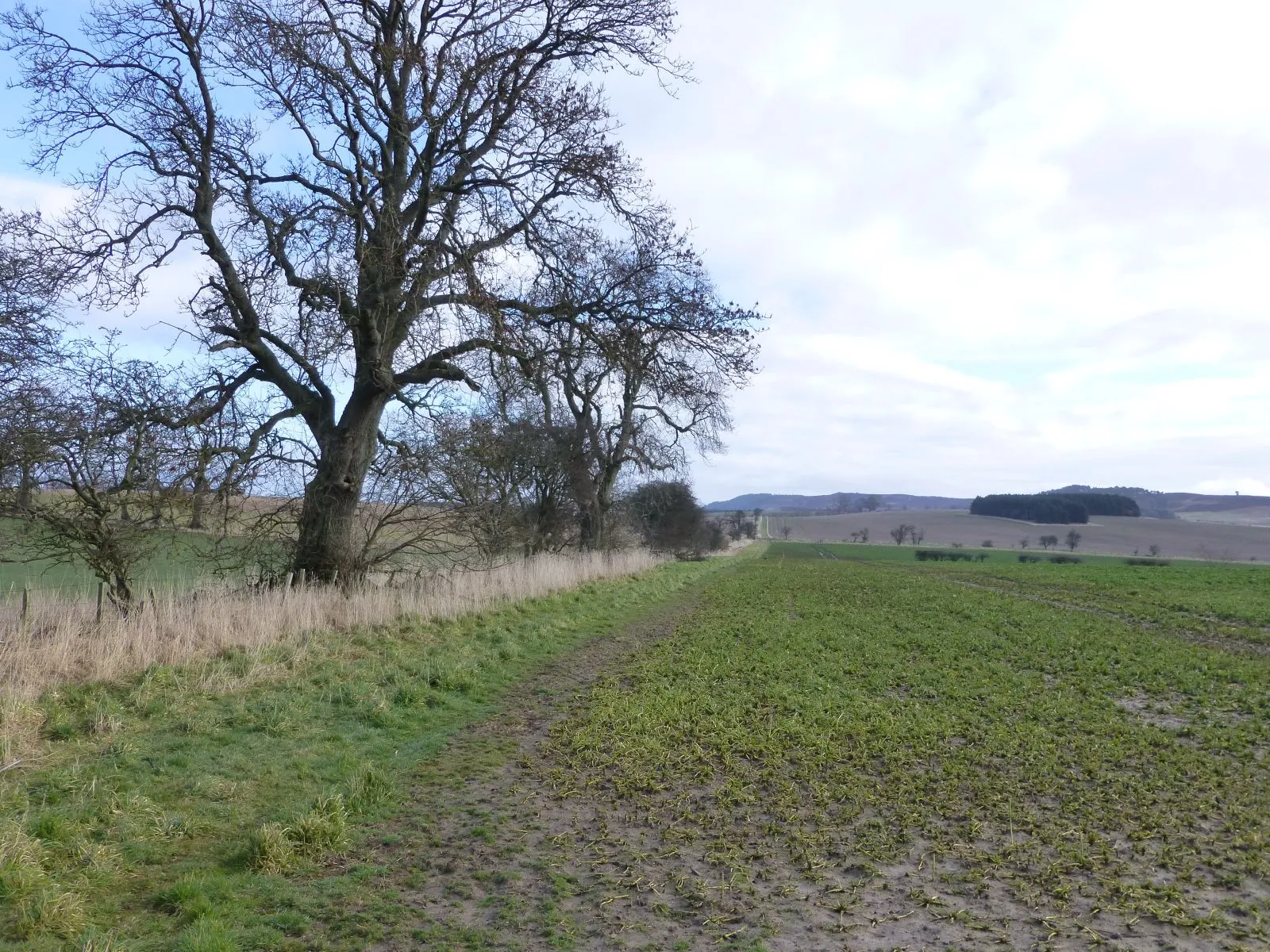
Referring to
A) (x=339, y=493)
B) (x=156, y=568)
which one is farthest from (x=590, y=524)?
(x=339, y=493)

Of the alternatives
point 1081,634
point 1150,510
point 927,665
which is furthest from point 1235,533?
point 927,665

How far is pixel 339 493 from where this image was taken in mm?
12547

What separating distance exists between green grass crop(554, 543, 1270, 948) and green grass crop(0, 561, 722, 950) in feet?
5.01

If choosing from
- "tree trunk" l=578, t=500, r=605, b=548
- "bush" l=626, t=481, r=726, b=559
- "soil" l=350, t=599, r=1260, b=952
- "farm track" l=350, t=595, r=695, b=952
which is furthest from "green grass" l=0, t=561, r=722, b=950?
"bush" l=626, t=481, r=726, b=559

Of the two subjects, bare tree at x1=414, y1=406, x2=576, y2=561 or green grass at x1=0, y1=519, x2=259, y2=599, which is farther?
bare tree at x1=414, y1=406, x2=576, y2=561

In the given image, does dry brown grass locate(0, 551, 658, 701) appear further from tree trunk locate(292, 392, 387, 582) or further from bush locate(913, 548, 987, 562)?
bush locate(913, 548, 987, 562)

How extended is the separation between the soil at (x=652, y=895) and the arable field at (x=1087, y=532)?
77.9 m

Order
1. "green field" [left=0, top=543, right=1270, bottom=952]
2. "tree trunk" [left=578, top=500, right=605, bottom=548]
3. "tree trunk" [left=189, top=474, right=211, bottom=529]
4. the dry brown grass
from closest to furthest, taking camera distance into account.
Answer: "green field" [left=0, top=543, right=1270, bottom=952] → the dry brown grass → "tree trunk" [left=189, top=474, right=211, bottom=529] → "tree trunk" [left=578, top=500, right=605, bottom=548]

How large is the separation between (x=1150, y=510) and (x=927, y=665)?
508 feet

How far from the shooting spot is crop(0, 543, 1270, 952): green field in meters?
3.99

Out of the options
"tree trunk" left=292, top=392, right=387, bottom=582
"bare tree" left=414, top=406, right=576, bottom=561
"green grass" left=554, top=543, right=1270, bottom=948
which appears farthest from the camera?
"bare tree" left=414, top=406, right=576, bottom=561

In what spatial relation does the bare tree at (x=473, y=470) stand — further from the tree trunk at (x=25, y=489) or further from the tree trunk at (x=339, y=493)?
the tree trunk at (x=25, y=489)

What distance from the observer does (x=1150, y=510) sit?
14175 cm

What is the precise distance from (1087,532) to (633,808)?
359ft
